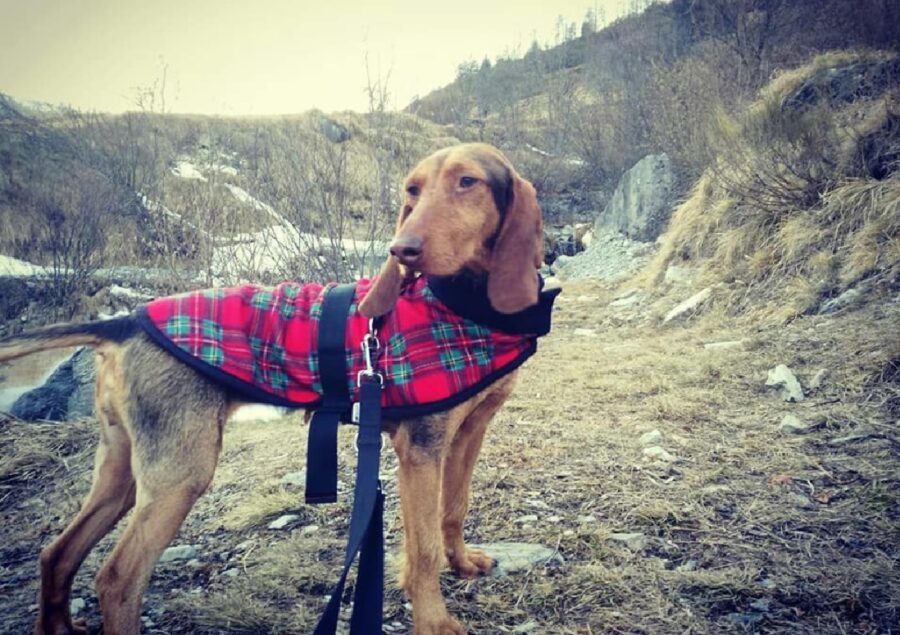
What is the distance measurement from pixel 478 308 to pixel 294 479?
2.17m

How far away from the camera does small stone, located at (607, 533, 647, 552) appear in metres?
2.81

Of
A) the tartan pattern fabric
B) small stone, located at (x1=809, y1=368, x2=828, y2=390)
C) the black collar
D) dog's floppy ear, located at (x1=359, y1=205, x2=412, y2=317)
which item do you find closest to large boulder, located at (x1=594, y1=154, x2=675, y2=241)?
small stone, located at (x1=809, y1=368, x2=828, y2=390)

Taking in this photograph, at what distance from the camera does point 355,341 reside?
2410 millimetres

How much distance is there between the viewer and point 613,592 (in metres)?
2.48

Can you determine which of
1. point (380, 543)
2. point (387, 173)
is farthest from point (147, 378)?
point (387, 173)

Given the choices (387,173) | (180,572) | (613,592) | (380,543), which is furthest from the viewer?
(387,173)

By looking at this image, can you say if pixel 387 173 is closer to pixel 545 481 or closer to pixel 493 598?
pixel 545 481

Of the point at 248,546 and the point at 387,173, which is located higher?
the point at 387,173

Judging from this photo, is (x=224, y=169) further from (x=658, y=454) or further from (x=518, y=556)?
(x=518, y=556)

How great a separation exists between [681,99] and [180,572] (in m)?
14.6

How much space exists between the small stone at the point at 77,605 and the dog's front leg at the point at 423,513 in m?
1.55

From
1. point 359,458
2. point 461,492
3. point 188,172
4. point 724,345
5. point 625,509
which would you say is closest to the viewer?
point 359,458

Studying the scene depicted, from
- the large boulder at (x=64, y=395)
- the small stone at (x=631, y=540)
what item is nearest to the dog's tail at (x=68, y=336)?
the small stone at (x=631, y=540)

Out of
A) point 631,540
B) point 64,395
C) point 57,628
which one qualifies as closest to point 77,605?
point 57,628
